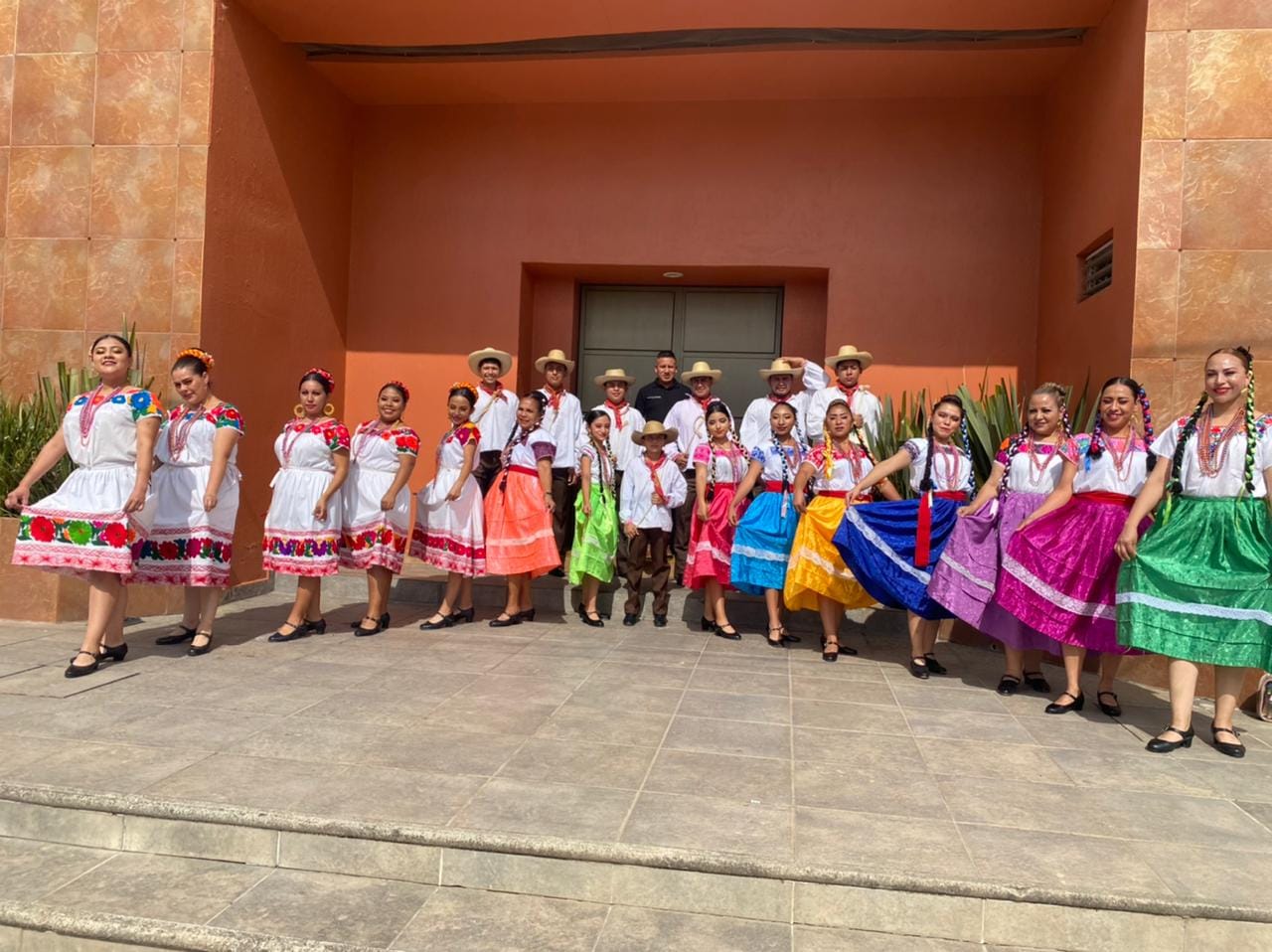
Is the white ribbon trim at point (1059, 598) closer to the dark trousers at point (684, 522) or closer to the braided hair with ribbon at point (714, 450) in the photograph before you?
the braided hair with ribbon at point (714, 450)

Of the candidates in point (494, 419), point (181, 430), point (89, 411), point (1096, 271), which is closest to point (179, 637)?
point (181, 430)

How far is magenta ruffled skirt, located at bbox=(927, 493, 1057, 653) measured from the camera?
5.27 m

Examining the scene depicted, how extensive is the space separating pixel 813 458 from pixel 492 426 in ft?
8.83

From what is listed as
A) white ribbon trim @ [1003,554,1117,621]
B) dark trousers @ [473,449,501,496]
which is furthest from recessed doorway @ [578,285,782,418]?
white ribbon trim @ [1003,554,1117,621]

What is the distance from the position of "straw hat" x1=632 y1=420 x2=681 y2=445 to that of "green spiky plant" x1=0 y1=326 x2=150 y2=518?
11.9 feet

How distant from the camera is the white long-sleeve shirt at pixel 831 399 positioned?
286 inches

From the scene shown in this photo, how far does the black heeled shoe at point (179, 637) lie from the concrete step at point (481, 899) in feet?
9.12

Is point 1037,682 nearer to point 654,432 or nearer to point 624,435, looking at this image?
point 654,432

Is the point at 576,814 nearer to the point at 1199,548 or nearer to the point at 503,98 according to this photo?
the point at 1199,548

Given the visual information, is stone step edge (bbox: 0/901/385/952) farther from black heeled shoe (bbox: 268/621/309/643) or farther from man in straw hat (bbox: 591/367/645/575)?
man in straw hat (bbox: 591/367/645/575)

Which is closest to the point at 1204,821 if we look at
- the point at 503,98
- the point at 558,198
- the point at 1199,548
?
the point at 1199,548

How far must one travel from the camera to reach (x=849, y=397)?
727cm

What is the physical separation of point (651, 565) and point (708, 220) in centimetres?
399

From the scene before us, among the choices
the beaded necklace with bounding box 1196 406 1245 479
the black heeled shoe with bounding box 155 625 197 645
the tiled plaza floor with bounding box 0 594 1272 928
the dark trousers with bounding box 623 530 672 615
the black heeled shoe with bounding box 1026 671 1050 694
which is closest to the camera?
the tiled plaza floor with bounding box 0 594 1272 928
